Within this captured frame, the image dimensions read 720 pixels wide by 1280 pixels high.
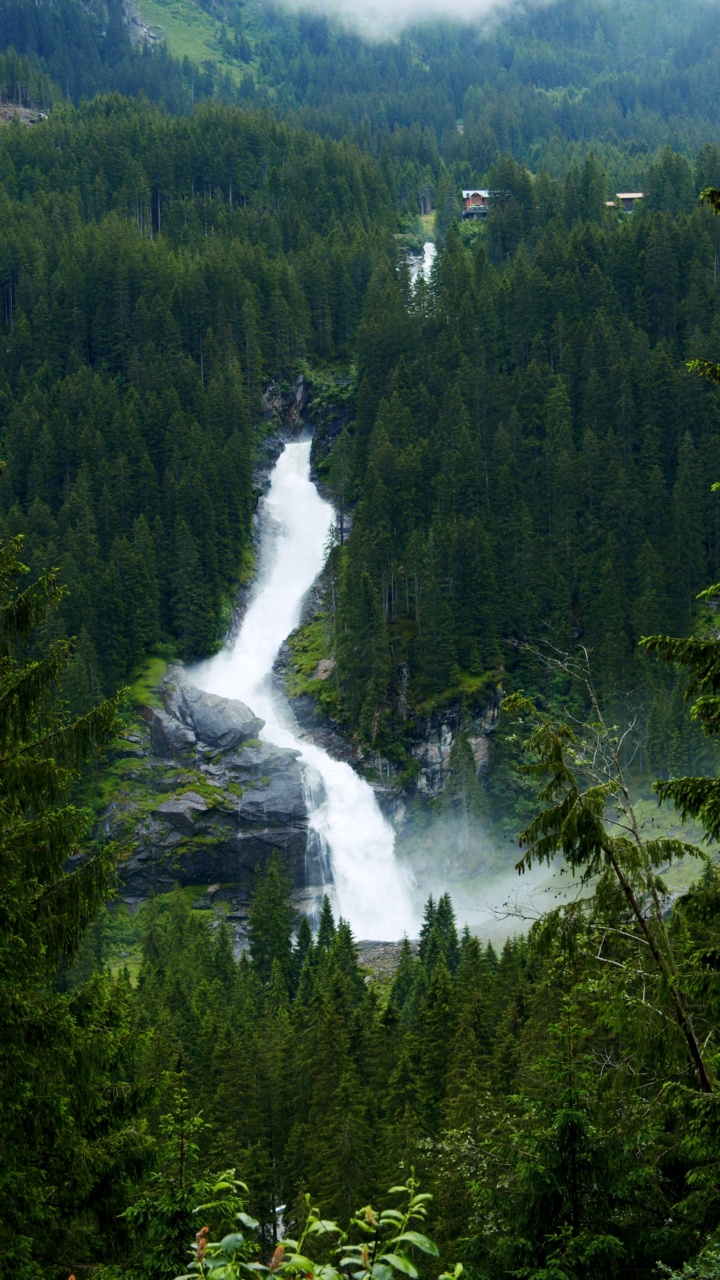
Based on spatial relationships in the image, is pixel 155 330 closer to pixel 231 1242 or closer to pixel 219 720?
pixel 219 720

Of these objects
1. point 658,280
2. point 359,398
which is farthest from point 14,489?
point 658,280

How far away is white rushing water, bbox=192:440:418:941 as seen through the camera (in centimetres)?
9900

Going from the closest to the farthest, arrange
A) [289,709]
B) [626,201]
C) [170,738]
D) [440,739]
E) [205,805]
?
[205,805]
[170,738]
[440,739]
[289,709]
[626,201]

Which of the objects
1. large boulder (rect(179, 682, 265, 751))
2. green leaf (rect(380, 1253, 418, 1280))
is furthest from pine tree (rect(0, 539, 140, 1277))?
large boulder (rect(179, 682, 265, 751))

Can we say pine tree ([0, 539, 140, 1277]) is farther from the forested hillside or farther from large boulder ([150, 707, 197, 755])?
large boulder ([150, 707, 197, 755])

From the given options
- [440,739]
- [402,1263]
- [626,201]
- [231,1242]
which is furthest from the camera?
[626,201]

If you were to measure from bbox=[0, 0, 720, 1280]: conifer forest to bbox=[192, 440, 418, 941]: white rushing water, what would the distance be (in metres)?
0.41

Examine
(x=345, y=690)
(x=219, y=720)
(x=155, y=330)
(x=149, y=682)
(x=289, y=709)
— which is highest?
(x=155, y=330)

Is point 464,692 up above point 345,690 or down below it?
below

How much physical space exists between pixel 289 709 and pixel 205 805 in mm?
15270

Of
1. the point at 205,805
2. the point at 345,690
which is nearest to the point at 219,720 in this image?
the point at 205,805

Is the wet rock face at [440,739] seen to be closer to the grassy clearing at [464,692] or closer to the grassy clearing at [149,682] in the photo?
the grassy clearing at [464,692]

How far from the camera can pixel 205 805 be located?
10012 cm

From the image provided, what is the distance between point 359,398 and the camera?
13388cm
